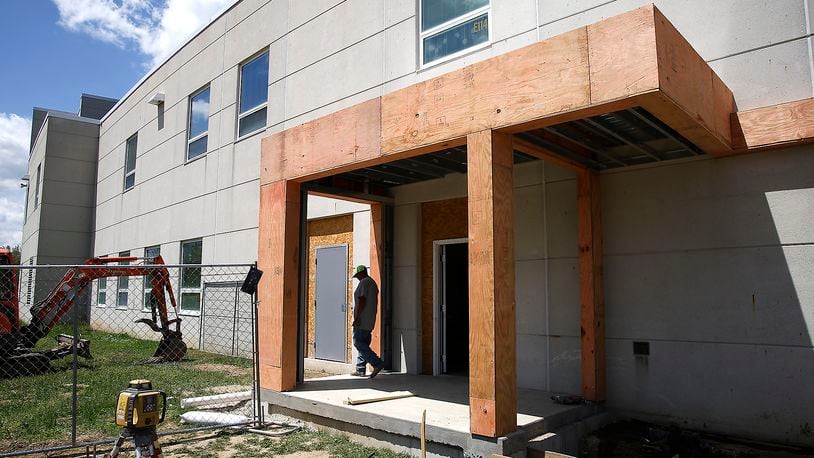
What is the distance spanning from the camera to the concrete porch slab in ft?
17.3

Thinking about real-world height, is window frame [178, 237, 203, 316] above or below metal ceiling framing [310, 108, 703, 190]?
below

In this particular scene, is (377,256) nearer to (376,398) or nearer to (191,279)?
(376,398)

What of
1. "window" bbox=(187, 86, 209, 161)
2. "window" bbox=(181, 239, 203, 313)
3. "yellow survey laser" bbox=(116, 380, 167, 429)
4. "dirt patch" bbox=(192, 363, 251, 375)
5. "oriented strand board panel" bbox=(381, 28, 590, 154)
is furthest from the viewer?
"window" bbox=(187, 86, 209, 161)

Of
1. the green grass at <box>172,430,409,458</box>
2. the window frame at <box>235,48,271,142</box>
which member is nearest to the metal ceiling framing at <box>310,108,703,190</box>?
the green grass at <box>172,430,409,458</box>

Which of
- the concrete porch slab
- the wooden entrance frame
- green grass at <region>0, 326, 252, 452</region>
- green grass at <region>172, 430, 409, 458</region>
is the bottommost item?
green grass at <region>172, 430, 409, 458</region>

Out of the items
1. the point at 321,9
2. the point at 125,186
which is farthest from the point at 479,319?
the point at 125,186

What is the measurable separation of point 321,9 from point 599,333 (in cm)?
886

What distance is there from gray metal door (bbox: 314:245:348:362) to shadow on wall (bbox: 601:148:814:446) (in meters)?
5.17

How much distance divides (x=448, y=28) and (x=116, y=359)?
10.6 meters

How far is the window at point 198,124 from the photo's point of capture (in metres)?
16.0

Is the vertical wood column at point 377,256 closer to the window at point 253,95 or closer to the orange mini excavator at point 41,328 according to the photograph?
the orange mini excavator at point 41,328

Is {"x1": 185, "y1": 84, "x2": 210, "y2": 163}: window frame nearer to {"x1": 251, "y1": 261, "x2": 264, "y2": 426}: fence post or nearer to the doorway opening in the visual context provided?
the doorway opening

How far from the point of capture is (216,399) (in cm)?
809

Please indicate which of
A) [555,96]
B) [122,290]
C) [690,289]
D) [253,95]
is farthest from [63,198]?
[690,289]
